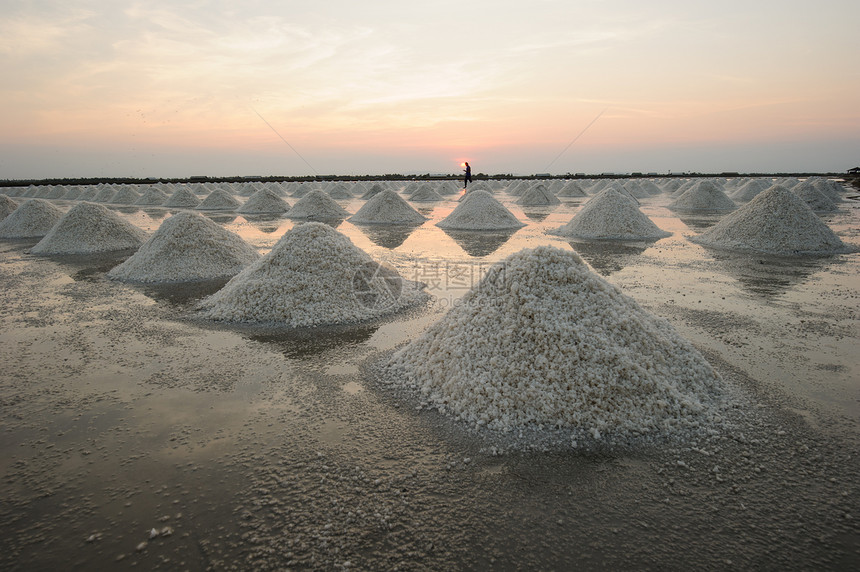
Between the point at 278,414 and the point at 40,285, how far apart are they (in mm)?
8177

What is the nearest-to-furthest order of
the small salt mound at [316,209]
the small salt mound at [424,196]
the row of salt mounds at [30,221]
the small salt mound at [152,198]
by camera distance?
the row of salt mounds at [30,221], the small salt mound at [316,209], the small salt mound at [152,198], the small salt mound at [424,196]

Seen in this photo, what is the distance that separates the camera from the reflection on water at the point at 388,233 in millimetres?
14109

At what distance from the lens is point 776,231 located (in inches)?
492

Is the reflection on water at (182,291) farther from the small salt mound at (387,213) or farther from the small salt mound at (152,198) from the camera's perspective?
the small salt mound at (152,198)

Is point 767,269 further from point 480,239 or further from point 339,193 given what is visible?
point 339,193

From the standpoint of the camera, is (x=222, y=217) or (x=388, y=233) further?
(x=222, y=217)

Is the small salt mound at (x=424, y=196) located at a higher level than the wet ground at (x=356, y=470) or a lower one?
higher

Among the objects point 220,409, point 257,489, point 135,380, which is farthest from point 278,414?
point 135,380

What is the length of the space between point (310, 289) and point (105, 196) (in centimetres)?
3448

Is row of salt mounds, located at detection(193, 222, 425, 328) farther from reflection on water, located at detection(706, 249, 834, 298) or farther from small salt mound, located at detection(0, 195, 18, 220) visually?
small salt mound, located at detection(0, 195, 18, 220)

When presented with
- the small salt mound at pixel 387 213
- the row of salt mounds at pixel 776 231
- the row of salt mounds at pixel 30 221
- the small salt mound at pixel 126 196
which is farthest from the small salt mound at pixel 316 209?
Result: the small salt mound at pixel 126 196

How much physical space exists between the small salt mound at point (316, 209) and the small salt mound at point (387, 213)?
7.32 feet

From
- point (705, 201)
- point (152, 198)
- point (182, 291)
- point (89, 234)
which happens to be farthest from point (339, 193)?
point (182, 291)

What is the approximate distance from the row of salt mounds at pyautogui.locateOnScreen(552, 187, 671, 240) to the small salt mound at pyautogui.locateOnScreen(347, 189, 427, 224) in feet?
22.0
